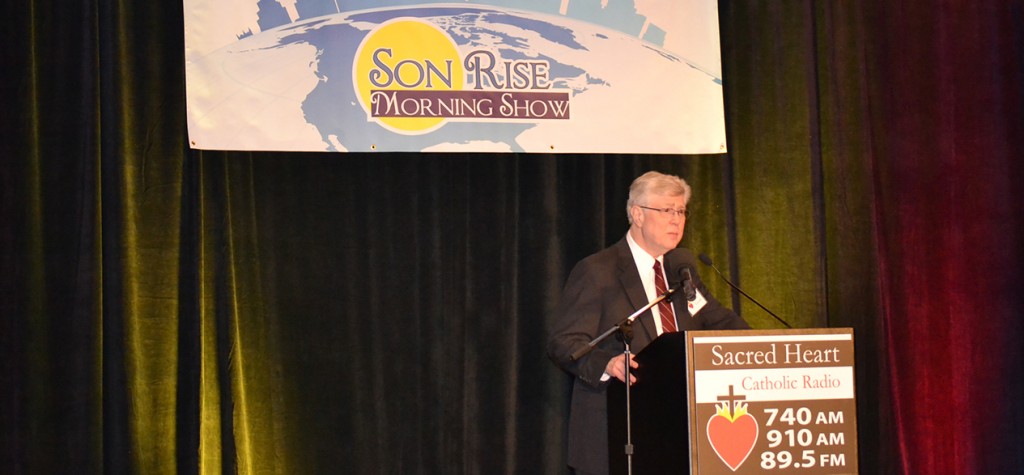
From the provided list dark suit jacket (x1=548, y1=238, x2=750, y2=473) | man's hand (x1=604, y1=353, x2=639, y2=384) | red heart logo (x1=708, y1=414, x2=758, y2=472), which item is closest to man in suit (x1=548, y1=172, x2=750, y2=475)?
dark suit jacket (x1=548, y1=238, x2=750, y2=473)

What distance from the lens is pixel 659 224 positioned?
11.3 ft

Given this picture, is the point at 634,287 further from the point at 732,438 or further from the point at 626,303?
the point at 732,438

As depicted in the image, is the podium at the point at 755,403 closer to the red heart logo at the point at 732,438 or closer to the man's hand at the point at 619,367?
the red heart logo at the point at 732,438

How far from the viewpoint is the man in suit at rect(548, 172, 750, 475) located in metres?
3.29

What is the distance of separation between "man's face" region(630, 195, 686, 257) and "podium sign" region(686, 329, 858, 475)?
27.9 inches

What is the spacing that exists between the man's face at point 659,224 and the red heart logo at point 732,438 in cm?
84

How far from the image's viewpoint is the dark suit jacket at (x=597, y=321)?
10.8 ft

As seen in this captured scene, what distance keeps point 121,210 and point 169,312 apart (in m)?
0.43

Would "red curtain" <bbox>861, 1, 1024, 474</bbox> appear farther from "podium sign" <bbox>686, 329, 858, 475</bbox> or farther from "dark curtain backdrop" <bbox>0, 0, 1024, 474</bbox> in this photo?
"podium sign" <bbox>686, 329, 858, 475</bbox>

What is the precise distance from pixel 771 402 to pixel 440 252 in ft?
5.76

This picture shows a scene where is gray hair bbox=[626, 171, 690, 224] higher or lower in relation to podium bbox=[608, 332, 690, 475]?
higher

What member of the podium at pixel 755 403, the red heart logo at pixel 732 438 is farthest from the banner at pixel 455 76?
the red heart logo at pixel 732 438

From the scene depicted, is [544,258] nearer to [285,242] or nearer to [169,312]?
[285,242]

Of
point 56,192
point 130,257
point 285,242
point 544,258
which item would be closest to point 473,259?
point 544,258
